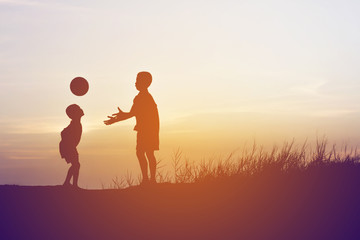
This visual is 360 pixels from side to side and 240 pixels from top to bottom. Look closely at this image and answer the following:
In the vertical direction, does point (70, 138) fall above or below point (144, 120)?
below

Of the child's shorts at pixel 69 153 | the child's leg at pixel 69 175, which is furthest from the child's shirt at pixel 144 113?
the child's leg at pixel 69 175

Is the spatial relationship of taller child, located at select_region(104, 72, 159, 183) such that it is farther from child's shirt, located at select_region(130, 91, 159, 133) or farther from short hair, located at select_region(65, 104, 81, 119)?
short hair, located at select_region(65, 104, 81, 119)

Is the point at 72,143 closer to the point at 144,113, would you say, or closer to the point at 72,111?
the point at 72,111

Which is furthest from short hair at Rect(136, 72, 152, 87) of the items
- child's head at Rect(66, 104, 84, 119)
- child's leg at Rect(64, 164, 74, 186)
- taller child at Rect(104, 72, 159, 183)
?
child's leg at Rect(64, 164, 74, 186)

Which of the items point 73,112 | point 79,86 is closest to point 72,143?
point 73,112

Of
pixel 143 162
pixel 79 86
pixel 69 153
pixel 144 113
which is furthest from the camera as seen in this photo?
pixel 79 86

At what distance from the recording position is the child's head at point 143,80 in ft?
36.0

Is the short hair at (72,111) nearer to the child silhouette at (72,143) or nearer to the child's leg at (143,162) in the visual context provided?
the child silhouette at (72,143)

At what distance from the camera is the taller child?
10805mm

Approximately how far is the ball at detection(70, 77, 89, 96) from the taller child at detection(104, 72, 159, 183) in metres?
1.00

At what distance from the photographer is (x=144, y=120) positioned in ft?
36.1

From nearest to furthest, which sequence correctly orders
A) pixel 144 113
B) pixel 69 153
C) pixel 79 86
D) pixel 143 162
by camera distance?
pixel 143 162 → pixel 144 113 → pixel 69 153 → pixel 79 86

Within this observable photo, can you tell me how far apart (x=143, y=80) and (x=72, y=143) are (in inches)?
75.5

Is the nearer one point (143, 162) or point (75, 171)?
point (143, 162)
